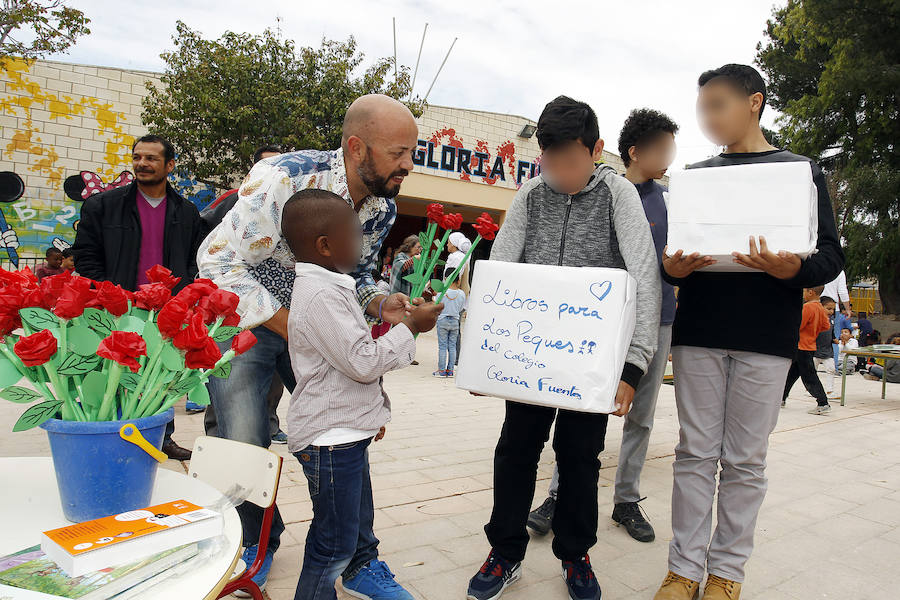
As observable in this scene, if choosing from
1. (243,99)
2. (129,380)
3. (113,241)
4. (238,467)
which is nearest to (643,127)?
(238,467)

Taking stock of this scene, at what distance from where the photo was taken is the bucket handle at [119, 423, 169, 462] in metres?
1.21

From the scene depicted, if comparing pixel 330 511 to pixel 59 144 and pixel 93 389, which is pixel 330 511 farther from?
pixel 59 144

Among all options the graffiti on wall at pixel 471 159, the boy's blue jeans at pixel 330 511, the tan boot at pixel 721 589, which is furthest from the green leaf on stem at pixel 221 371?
the graffiti on wall at pixel 471 159

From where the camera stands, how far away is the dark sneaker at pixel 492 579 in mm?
2344

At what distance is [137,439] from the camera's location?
1231 millimetres

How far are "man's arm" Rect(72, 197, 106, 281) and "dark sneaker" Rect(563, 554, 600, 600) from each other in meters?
3.40

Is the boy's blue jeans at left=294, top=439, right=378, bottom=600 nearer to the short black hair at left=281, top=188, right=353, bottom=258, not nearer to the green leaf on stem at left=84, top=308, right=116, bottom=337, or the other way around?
the short black hair at left=281, top=188, right=353, bottom=258

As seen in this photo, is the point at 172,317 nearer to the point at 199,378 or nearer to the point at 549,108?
the point at 199,378

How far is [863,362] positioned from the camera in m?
13.5

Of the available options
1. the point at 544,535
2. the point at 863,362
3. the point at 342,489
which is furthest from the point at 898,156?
the point at 342,489

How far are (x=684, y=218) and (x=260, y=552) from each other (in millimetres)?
1793

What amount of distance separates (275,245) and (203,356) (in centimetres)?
96

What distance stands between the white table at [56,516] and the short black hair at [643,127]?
284 cm

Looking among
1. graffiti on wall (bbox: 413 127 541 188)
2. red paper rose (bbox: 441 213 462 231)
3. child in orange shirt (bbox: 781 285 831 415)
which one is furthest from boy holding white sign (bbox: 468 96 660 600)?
graffiti on wall (bbox: 413 127 541 188)
